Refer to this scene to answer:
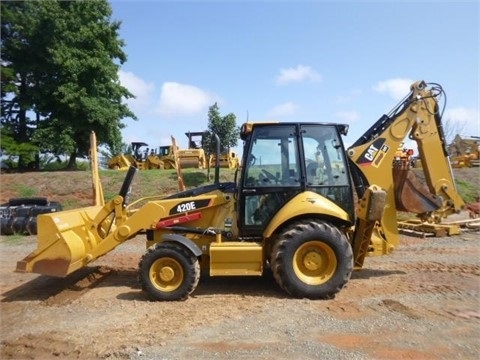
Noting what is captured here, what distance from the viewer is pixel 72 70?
25.7 meters

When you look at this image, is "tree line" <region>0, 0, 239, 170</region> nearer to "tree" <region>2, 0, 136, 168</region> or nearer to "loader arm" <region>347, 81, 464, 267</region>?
"tree" <region>2, 0, 136, 168</region>

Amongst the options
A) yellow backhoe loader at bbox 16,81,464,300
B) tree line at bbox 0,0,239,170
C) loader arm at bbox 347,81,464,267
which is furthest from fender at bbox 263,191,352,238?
tree line at bbox 0,0,239,170

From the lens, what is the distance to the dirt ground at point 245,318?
4.45 m

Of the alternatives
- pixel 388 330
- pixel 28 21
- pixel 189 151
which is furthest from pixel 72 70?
pixel 388 330

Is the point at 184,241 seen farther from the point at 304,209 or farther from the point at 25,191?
the point at 25,191

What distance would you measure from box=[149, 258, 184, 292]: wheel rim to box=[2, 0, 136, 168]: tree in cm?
2140

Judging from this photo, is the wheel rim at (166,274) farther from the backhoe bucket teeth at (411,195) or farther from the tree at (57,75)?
the tree at (57,75)

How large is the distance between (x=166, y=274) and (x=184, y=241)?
1.70 ft

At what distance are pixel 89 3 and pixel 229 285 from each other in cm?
2613

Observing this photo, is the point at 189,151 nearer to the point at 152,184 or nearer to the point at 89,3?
the point at 152,184

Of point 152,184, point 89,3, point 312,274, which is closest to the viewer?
point 312,274

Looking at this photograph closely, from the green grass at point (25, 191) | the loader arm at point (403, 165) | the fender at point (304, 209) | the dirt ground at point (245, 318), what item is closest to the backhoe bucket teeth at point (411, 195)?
the loader arm at point (403, 165)

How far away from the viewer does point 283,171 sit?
654 centimetres

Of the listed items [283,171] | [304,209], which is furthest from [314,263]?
[283,171]
